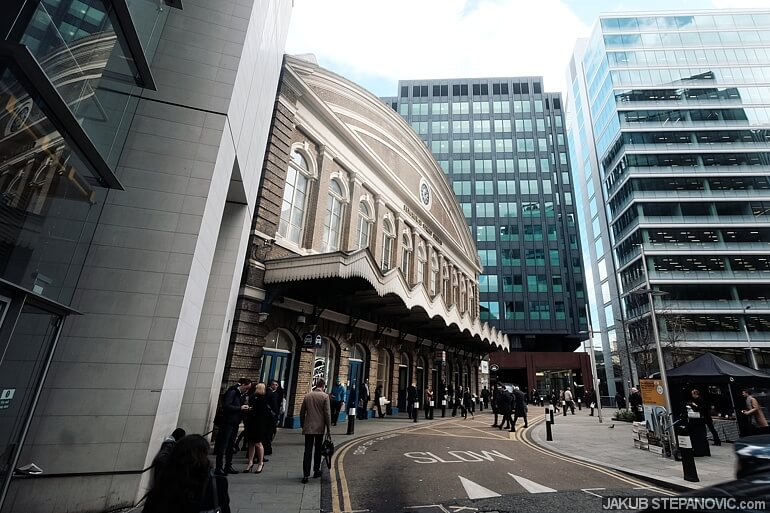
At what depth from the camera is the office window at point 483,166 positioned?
66000 millimetres

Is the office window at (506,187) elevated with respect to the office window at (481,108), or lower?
lower

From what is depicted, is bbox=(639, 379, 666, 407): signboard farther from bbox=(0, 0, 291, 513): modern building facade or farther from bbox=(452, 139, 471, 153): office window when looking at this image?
bbox=(452, 139, 471, 153): office window

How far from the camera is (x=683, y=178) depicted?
47.2 m

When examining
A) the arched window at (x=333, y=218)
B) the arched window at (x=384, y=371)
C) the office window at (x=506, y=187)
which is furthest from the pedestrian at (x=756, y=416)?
the office window at (x=506, y=187)

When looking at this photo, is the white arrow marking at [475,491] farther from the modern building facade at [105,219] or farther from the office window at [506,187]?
the office window at [506,187]

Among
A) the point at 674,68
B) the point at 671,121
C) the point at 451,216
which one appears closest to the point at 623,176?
the point at 671,121

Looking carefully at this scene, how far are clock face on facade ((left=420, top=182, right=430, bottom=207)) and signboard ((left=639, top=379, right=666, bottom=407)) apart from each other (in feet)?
58.2

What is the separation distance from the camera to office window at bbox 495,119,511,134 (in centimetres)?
6850

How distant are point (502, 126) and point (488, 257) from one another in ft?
84.9

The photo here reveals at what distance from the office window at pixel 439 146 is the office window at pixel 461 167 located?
321 centimetres

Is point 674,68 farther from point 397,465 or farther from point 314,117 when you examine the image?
point 397,465

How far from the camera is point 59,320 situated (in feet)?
16.0

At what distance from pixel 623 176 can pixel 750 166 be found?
1390cm

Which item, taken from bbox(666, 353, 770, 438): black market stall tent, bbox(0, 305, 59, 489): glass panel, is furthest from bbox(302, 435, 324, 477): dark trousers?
bbox(666, 353, 770, 438): black market stall tent
